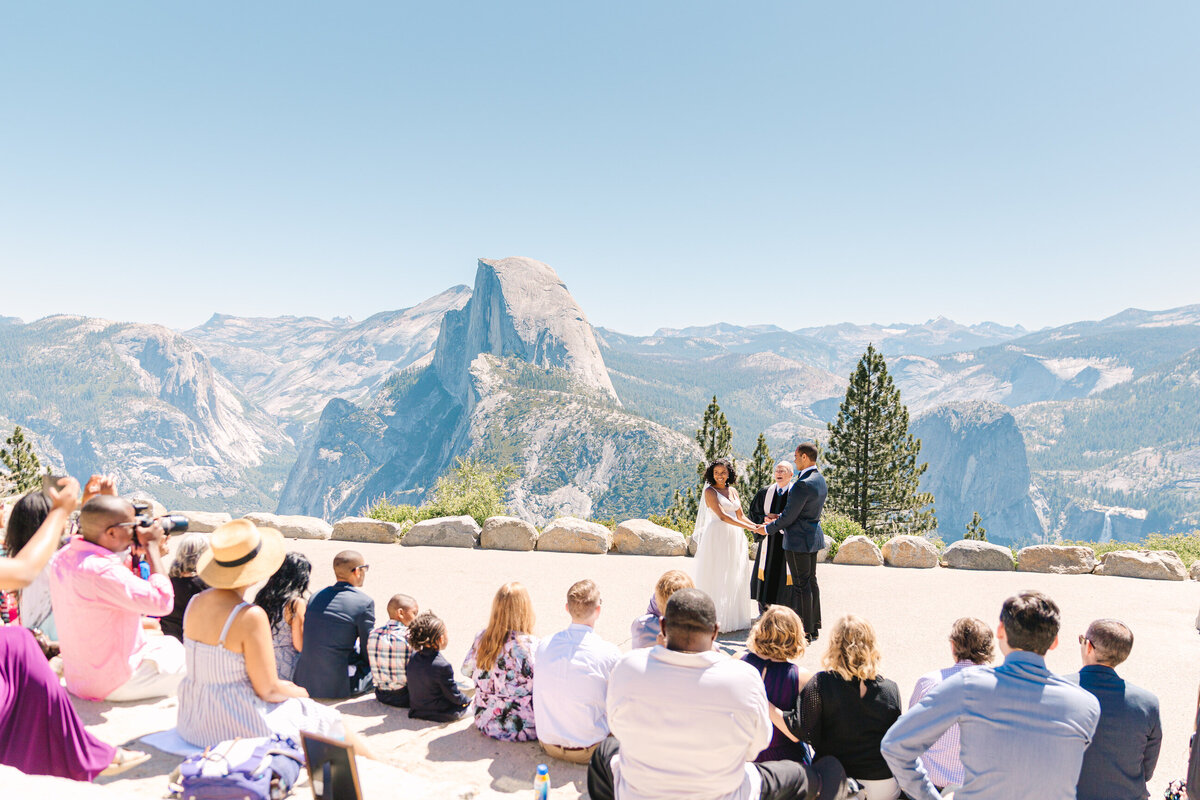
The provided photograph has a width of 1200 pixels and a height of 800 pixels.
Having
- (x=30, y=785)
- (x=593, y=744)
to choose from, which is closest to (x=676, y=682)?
(x=593, y=744)

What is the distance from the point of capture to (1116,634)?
151 inches

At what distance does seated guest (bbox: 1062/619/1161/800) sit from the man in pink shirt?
6124 millimetres

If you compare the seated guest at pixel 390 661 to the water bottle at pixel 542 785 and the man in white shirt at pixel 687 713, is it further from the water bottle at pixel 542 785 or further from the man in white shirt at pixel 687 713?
the man in white shirt at pixel 687 713

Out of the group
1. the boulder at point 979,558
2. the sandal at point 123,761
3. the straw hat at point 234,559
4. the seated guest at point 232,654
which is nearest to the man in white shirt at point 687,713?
the seated guest at point 232,654

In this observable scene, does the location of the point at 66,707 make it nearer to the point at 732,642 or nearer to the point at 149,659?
the point at 149,659

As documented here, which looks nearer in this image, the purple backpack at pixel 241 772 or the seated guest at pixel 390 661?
the purple backpack at pixel 241 772

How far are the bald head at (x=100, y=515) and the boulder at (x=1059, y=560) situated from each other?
13.2 meters

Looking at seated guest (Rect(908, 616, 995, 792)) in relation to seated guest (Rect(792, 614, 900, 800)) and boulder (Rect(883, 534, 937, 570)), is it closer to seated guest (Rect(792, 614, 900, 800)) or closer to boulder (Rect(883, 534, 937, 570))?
seated guest (Rect(792, 614, 900, 800))

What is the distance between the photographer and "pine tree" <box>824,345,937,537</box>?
2839 centimetres

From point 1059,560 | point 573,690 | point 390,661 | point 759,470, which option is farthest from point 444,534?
point 759,470

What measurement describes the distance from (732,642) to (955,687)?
4.62 meters

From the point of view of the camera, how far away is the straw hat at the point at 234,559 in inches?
154

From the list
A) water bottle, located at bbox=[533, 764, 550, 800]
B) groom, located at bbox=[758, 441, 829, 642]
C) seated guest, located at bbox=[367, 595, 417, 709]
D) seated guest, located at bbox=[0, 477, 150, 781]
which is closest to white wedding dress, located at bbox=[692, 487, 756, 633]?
groom, located at bbox=[758, 441, 829, 642]

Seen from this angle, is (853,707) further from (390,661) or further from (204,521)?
(204,521)
